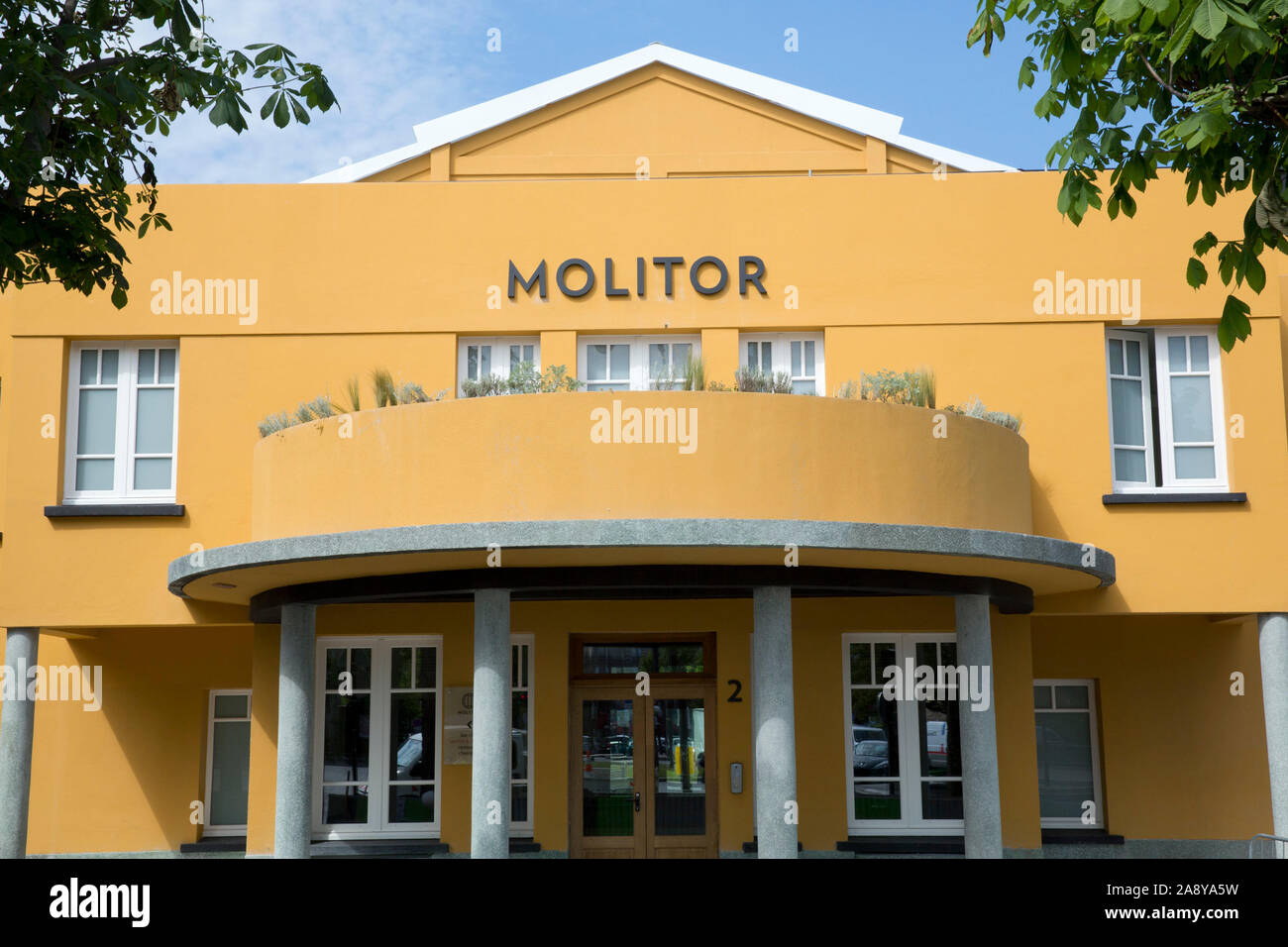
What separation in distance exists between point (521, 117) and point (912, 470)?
30.4 ft

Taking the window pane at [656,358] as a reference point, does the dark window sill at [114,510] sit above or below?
below

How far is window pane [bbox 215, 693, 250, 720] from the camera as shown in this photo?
17219 mm

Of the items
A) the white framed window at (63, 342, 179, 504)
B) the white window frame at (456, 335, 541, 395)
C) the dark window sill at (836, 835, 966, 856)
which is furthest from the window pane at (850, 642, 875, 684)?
the white framed window at (63, 342, 179, 504)

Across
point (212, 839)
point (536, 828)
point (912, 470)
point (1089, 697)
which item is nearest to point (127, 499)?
point (212, 839)

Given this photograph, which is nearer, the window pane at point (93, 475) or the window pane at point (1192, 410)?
the window pane at point (1192, 410)

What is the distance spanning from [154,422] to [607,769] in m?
6.69

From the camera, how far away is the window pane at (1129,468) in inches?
583

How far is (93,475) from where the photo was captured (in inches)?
588

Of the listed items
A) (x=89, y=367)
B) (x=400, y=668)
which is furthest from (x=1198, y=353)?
(x=89, y=367)

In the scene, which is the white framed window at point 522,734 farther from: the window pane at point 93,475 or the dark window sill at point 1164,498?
the dark window sill at point 1164,498

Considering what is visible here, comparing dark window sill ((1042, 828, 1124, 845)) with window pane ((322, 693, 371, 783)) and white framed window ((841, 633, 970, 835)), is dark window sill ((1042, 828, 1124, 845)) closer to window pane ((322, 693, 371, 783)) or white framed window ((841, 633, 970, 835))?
white framed window ((841, 633, 970, 835))

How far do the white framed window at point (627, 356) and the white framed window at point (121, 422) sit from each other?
4.76 metres

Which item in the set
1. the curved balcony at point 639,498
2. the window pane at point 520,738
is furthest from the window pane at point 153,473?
the window pane at point 520,738

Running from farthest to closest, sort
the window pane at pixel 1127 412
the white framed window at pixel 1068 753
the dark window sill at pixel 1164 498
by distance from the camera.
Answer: the white framed window at pixel 1068 753 → the window pane at pixel 1127 412 → the dark window sill at pixel 1164 498
